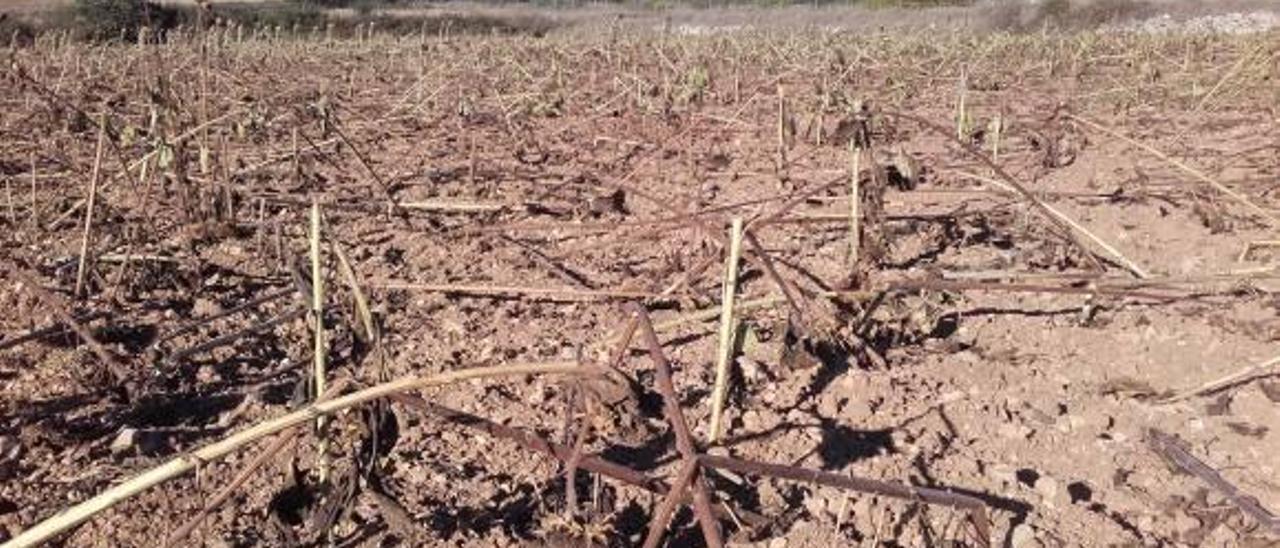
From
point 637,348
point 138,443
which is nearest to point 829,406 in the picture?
point 637,348

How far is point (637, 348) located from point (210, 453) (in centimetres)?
138

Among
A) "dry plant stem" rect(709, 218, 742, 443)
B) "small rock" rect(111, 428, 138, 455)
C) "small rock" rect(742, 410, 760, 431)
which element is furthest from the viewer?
"small rock" rect(742, 410, 760, 431)

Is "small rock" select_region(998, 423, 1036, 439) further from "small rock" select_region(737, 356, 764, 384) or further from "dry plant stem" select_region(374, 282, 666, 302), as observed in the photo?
"dry plant stem" select_region(374, 282, 666, 302)

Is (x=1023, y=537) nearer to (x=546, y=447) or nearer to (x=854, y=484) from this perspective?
(x=854, y=484)

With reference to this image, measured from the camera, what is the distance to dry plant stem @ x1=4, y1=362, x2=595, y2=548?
3.77 feet

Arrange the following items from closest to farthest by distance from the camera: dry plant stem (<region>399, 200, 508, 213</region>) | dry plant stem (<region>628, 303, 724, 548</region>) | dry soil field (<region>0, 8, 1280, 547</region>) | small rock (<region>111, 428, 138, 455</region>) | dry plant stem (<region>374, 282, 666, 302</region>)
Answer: dry plant stem (<region>628, 303, 724, 548</region>), dry soil field (<region>0, 8, 1280, 547</region>), small rock (<region>111, 428, 138, 455</region>), dry plant stem (<region>374, 282, 666, 302</region>), dry plant stem (<region>399, 200, 508, 213</region>)

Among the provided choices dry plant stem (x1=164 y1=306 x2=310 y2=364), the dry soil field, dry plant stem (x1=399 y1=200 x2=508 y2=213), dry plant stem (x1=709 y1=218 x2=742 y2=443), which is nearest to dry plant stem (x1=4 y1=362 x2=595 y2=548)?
the dry soil field

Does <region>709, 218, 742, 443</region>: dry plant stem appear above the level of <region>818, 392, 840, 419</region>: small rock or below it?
above

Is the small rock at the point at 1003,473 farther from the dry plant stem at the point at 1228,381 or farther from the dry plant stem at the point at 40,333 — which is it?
the dry plant stem at the point at 40,333

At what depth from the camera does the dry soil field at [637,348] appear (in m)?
1.83

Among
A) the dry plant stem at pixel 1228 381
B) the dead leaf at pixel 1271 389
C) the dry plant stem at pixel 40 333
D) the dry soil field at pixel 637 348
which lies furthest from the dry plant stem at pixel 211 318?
the dead leaf at pixel 1271 389

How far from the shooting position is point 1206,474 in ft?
6.55

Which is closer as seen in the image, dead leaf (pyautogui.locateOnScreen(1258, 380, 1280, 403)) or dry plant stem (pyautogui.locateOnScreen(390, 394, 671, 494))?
dry plant stem (pyautogui.locateOnScreen(390, 394, 671, 494))

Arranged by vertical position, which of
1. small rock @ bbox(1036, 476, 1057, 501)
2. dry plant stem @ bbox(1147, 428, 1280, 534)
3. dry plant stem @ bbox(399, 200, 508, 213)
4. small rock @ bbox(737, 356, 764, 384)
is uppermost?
dry plant stem @ bbox(399, 200, 508, 213)
